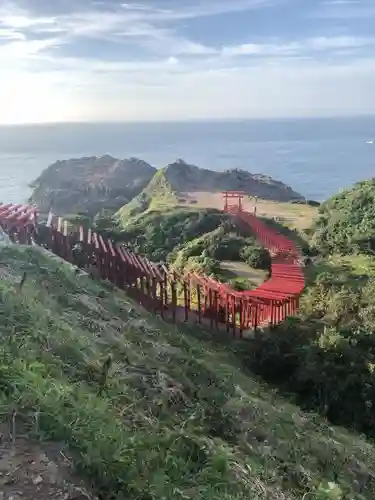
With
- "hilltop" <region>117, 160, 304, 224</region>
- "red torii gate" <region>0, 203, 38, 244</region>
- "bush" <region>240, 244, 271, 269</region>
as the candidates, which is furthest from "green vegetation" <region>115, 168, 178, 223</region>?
"red torii gate" <region>0, 203, 38, 244</region>

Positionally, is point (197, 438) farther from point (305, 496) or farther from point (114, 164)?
point (114, 164)

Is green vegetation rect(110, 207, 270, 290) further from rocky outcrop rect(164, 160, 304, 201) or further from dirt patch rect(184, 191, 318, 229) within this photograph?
rocky outcrop rect(164, 160, 304, 201)

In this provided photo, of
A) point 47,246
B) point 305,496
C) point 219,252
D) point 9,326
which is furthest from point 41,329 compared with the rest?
point 219,252

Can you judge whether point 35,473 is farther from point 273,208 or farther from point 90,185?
point 90,185

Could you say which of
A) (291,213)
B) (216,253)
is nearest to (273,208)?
(291,213)

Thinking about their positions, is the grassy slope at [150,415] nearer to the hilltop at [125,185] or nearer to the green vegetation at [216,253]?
the green vegetation at [216,253]

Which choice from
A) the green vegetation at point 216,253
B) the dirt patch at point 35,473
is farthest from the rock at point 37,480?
the green vegetation at point 216,253
